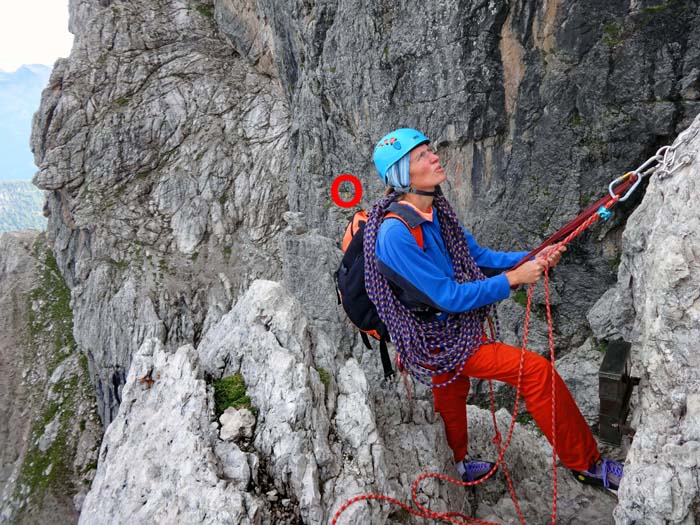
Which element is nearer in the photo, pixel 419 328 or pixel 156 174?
pixel 419 328

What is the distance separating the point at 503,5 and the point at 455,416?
12.8 metres

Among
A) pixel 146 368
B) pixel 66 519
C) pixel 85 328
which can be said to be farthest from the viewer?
pixel 85 328

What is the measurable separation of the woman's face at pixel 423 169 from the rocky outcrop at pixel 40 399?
35349mm

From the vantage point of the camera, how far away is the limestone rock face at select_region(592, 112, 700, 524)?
338 centimetres

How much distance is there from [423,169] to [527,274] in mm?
1553

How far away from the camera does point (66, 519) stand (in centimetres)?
2956

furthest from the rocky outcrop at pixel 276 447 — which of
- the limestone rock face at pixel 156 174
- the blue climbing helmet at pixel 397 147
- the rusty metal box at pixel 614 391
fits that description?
the limestone rock face at pixel 156 174

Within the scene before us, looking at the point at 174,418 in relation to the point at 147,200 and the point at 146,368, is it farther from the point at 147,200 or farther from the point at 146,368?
the point at 147,200

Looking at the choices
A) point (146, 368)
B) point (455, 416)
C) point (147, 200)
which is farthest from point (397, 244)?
point (147, 200)

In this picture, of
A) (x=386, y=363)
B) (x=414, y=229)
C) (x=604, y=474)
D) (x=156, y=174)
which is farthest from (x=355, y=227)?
(x=156, y=174)

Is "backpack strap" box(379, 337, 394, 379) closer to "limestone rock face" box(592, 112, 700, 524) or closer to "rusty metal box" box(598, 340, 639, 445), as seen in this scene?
"rusty metal box" box(598, 340, 639, 445)

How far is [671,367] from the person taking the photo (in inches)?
146

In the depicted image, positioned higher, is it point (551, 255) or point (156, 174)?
point (156, 174)

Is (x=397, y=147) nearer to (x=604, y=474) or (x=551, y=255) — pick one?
(x=551, y=255)
